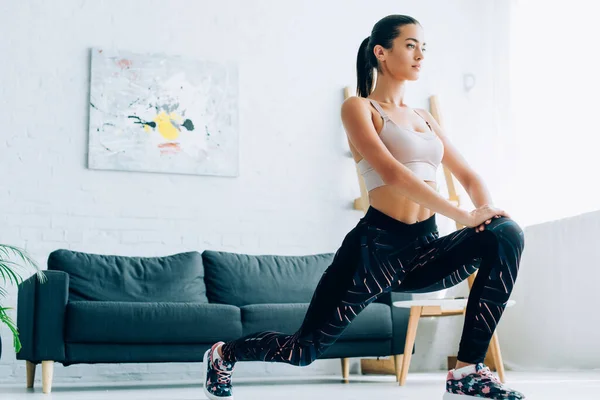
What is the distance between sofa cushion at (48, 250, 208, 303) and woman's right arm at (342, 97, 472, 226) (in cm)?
238

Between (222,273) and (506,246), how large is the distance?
108 inches

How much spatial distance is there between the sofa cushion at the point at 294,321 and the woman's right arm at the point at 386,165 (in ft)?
6.59

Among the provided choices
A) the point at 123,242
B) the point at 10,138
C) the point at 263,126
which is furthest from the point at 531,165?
the point at 10,138

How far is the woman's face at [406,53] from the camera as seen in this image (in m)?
2.08

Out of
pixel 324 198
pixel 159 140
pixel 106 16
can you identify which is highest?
pixel 106 16

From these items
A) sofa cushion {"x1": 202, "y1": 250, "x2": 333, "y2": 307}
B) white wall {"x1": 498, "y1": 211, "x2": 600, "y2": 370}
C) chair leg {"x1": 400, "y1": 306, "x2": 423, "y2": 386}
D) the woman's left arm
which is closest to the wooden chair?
chair leg {"x1": 400, "y1": 306, "x2": 423, "y2": 386}

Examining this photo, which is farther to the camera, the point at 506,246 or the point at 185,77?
the point at 185,77

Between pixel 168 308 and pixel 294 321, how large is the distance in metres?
0.63

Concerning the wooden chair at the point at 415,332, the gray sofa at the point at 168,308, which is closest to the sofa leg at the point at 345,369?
the wooden chair at the point at 415,332

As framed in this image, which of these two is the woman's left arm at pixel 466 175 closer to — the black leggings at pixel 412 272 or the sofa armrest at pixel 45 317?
the black leggings at pixel 412 272

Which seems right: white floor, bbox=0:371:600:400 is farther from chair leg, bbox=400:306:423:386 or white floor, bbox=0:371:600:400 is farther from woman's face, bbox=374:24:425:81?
woman's face, bbox=374:24:425:81

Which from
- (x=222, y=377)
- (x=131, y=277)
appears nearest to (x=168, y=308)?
(x=131, y=277)

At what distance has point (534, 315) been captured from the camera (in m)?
4.87

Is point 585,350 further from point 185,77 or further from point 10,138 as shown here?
point 10,138
